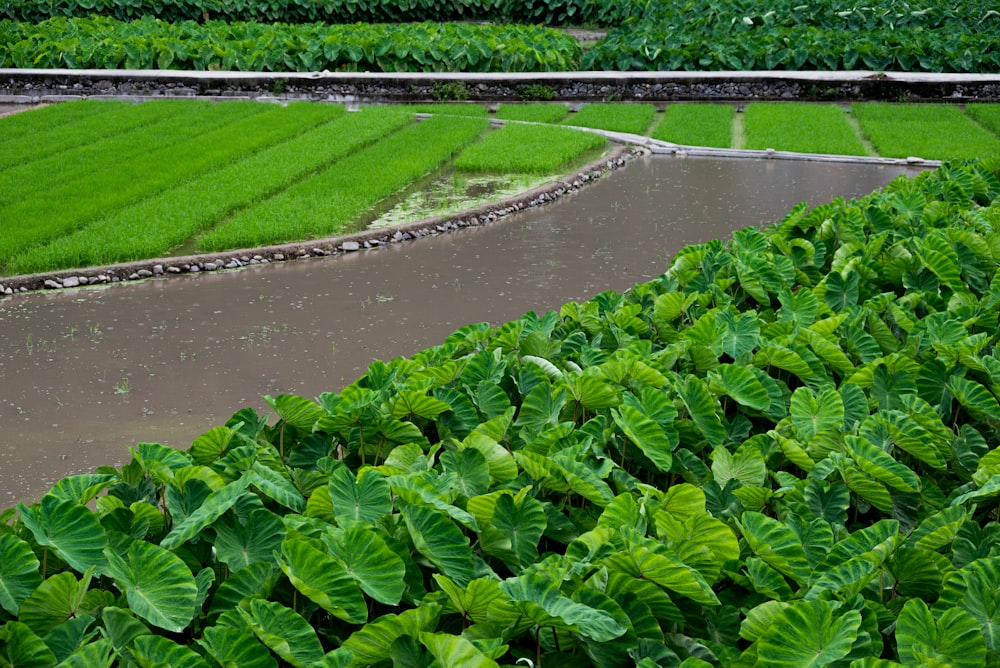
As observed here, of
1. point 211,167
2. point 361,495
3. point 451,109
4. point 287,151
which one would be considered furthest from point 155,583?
point 451,109

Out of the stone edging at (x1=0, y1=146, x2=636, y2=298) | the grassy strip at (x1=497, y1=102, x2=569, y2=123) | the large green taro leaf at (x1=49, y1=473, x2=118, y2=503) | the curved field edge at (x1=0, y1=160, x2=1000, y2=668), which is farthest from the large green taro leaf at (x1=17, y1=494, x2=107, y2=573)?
the grassy strip at (x1=497, y1=102, x2=569, y2=123)

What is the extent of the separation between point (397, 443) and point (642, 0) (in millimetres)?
21695

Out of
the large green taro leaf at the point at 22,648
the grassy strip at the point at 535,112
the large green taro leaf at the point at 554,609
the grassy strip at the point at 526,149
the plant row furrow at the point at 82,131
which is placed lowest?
the plant row furrow at the point at 82,131

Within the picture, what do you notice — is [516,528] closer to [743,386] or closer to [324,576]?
[324,576]

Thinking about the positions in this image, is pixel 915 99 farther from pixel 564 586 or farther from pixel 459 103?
pixel 564 586

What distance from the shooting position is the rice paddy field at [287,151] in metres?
8.03

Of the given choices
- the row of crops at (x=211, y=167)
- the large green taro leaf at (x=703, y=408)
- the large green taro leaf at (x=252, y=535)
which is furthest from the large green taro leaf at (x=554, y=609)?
the row of crops at (x=211, y=167)

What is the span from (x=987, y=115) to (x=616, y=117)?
441cm

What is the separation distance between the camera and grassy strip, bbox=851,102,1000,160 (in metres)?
11.2

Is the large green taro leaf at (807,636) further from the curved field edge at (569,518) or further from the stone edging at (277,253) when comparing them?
the stone edging at (277,253)

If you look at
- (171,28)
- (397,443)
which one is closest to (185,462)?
(397,443)

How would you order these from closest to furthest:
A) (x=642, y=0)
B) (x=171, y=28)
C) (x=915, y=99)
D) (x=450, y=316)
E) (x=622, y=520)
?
(x=622, y=520) → (x=450, y=316) → (x=915, y=99) → (x=171, y=28) → (x=642, y=0)

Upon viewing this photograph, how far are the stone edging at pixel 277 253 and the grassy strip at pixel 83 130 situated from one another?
4157mm

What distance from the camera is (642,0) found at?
74.8 feet
